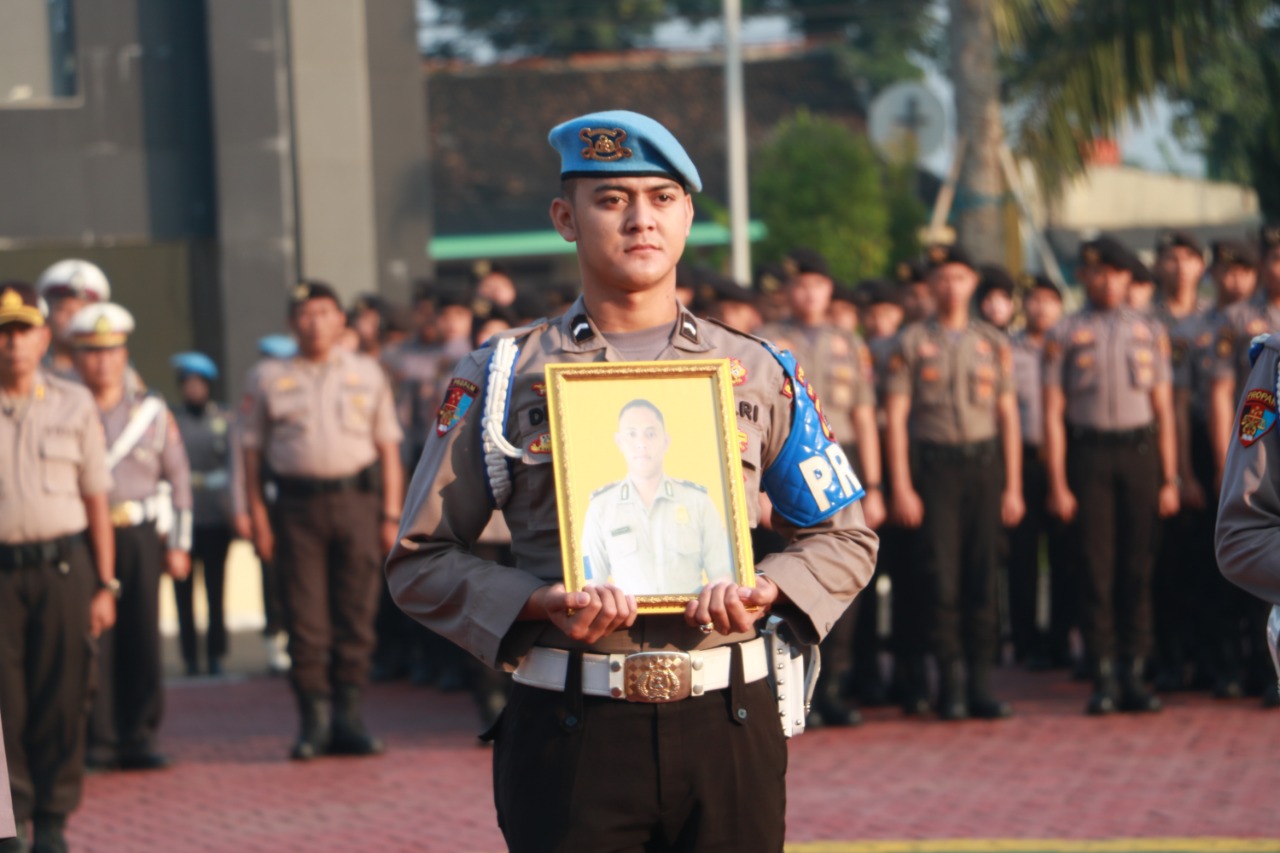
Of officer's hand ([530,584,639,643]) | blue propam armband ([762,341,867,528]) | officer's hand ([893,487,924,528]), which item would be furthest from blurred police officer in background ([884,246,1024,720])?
officer's hand ([530,584,639,643])

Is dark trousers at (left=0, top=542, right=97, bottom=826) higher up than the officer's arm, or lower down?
lower down

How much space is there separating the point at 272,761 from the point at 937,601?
341 cm

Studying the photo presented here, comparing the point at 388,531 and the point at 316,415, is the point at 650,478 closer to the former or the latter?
the point at 316,415

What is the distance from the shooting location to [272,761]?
988cm

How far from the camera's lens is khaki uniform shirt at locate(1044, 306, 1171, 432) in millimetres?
10297

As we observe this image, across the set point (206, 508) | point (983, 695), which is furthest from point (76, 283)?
point (983, 695)

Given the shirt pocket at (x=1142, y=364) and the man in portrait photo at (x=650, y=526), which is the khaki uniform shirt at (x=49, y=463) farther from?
the shirt pocket at (x=1142, y=364)

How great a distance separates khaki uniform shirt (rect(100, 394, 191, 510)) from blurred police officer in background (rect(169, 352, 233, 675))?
241cm

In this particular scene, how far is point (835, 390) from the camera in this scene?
10.3 meters

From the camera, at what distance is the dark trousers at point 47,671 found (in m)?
7.80

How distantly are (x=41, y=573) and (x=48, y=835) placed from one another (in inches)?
40.1

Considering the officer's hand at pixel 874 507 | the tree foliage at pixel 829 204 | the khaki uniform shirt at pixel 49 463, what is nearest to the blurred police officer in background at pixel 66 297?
the khaki uniform shirt at pixel 49 463

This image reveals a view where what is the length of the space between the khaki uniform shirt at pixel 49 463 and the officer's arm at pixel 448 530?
4.40 metres

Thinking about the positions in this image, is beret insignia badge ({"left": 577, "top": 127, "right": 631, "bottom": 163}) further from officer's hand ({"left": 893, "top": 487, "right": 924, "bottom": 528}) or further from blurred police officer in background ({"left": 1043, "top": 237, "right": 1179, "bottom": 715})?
blurred police officer in background ({"left": 1043, "top": 237, "right": 1179, "bottom": 715})
